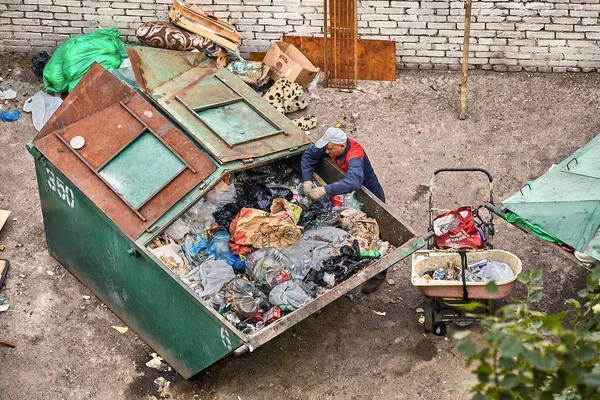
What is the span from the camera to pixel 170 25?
30.9ft

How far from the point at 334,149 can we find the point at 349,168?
0.19 metres

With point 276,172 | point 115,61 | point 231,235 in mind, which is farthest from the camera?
point 115,61

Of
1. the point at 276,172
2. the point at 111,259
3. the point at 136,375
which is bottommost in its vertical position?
the point at 136,375

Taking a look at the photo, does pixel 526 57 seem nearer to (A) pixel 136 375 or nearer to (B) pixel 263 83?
(B) pixel 263 83

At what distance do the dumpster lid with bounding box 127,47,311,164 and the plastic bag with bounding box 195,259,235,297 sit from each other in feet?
2.46

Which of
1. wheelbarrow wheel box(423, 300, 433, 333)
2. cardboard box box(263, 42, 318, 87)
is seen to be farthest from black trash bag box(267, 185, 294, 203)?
cardboard box box(263, 42, 318, 87)

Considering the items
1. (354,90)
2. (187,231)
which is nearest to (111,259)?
(187,231)

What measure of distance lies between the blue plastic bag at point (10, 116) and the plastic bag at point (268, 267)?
400cm

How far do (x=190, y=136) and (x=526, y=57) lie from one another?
14.2 ft

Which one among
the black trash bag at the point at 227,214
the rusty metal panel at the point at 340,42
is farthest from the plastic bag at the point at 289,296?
the rusty metal panel at the point at 340,42

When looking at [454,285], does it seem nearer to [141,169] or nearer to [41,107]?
[141,169]

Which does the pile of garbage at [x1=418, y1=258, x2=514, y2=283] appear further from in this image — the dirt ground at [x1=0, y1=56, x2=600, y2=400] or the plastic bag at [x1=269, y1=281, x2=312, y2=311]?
the plastic bag at [x1=269, y1=281, x2=312, y2=311]

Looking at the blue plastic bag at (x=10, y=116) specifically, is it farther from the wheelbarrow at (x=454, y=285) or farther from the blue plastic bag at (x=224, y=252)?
the wheelbarrow at (x=454, y=285)

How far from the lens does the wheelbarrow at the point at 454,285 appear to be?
21.4 feet
